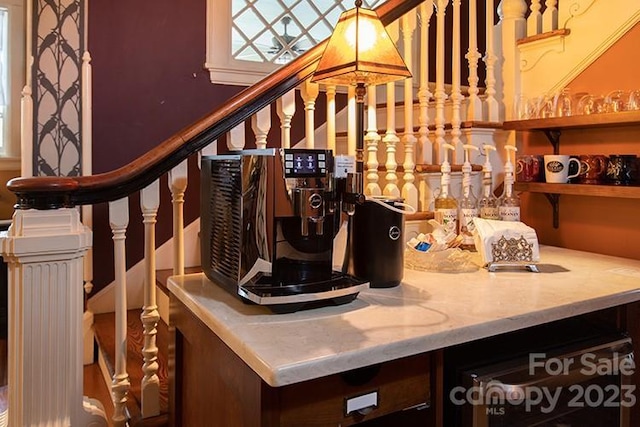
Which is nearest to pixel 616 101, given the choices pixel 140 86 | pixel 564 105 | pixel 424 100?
pixel 564 105

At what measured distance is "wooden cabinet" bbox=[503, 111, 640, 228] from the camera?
5.29 ft

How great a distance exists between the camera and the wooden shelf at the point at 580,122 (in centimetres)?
161

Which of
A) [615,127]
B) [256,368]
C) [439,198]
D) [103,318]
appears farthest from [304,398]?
[103,318]

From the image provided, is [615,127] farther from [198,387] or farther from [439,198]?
[198,387]

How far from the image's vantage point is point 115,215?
133cm

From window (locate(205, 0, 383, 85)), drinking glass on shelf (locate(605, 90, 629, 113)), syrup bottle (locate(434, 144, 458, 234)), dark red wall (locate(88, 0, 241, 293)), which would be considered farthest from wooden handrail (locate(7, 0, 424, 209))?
window (locate(205, 0, 383, 85))

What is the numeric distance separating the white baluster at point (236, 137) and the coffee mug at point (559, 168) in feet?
3.45

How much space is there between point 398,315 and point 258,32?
230 centimetres

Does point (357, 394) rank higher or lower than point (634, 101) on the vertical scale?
lower

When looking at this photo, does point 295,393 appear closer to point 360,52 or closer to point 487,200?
point 360,52

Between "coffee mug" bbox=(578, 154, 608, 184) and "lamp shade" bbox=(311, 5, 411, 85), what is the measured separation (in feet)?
2.55

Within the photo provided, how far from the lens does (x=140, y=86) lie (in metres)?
2.63

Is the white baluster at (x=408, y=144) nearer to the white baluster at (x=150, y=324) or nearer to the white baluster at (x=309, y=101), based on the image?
the white baluster at (x=309, y=101)

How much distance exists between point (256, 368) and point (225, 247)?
41 centimetres
